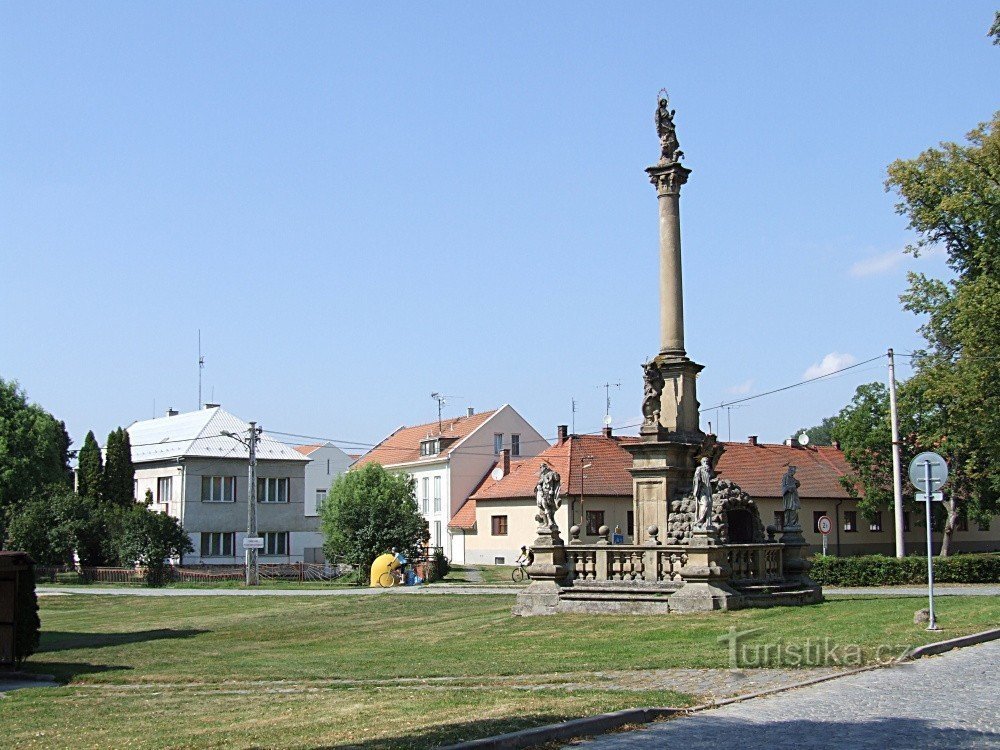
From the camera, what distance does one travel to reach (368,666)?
1630cm

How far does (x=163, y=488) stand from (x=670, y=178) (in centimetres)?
4652

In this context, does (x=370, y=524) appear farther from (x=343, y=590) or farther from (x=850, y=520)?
(x=850, y=520)

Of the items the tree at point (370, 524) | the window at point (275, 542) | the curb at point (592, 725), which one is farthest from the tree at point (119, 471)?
the curb at point (592, 725)

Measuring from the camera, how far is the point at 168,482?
64.4 m

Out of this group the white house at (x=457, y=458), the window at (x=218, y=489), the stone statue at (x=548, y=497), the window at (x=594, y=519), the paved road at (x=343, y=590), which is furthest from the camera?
the white house at (x=457, y=458)

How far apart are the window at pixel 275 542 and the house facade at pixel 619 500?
11305mm

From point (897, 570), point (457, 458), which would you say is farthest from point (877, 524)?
point (897, 570)

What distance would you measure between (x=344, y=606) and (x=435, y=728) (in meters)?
21.8

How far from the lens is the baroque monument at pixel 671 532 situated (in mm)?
22203

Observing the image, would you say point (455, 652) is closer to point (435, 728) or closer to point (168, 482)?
point (435, 728)

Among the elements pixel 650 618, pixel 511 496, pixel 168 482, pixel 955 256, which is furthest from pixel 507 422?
pixel 650 618

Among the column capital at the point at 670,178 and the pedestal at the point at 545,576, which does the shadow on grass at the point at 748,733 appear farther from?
the column capital at the point at 670,178

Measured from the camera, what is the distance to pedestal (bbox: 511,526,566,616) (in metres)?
23.5

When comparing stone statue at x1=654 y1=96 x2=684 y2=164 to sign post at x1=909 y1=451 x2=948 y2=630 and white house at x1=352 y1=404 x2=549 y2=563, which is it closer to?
sign post at x1=909 y1=451 x2=948 y2=630
